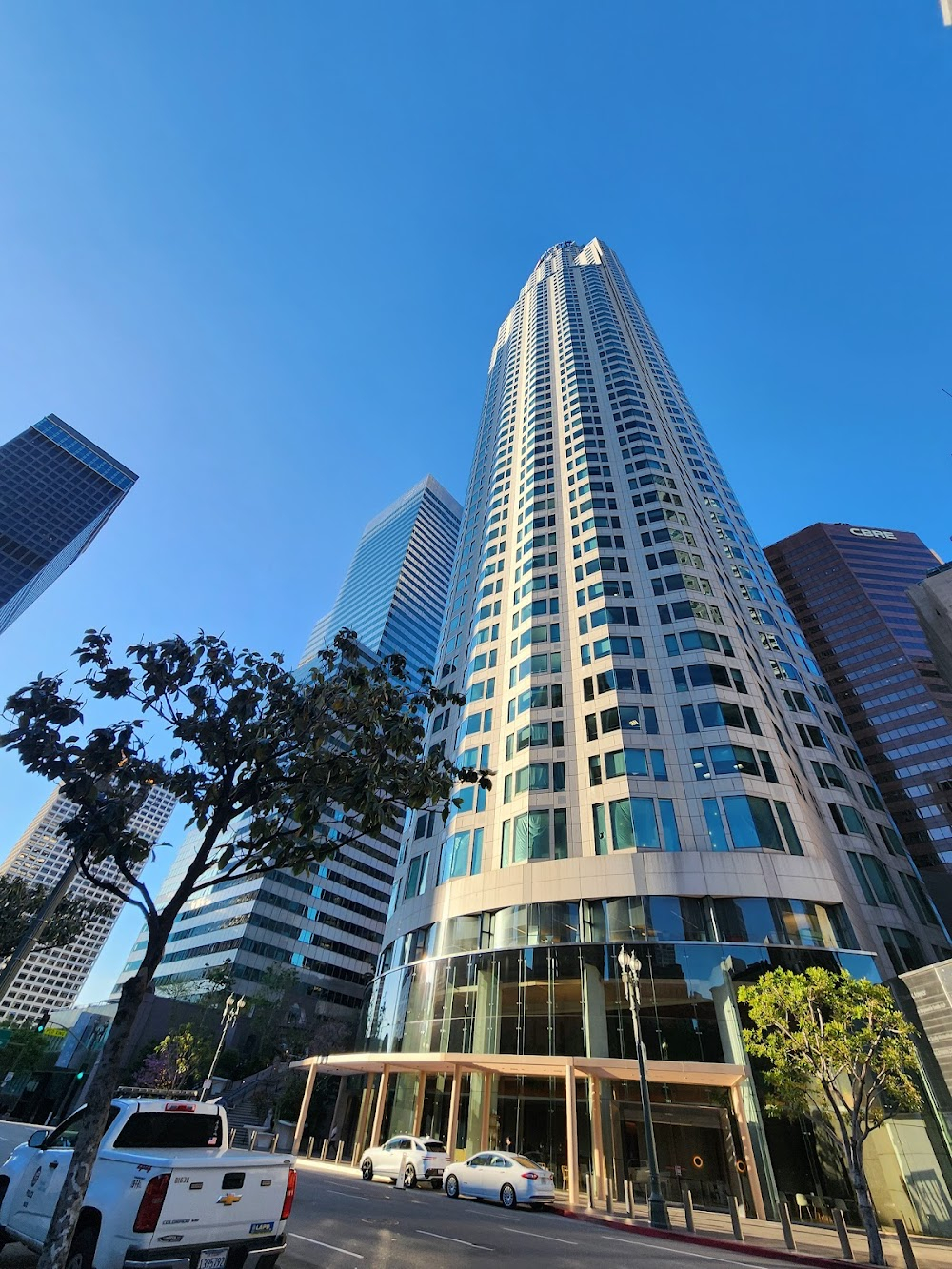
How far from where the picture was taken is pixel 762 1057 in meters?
24.6

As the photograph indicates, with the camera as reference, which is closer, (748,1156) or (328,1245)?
(328,1245)

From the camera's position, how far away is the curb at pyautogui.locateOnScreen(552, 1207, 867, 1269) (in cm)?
1359

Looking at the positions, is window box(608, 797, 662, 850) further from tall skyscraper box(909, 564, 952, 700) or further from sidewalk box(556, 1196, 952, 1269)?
tall skyscraper box(909, 564, 952, 700)

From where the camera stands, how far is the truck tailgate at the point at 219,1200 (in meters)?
6.50

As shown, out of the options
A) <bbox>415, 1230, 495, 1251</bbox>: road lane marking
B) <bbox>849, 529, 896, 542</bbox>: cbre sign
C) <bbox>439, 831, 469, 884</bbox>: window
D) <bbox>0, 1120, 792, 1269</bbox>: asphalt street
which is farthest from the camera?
<bbox>849, 529, 896, 542</bbox>: cbre sign

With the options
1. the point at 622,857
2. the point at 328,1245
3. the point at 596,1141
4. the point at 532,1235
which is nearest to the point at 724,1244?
the point at 532,1235

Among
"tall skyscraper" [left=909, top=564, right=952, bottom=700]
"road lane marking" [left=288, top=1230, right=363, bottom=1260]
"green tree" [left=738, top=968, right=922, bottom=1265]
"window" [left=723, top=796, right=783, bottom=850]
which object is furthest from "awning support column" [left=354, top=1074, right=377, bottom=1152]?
"tall skyscraper" [left=909, top=564, right=952, bottom=700]

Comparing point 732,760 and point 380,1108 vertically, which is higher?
point 732,760

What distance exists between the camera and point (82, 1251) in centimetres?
678

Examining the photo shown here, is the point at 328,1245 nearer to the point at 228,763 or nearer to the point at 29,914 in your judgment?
the point at 228,763

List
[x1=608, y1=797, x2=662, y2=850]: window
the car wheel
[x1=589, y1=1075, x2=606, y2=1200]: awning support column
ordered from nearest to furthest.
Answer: the car wheel → [x1=589, y1=1075, x2=606, y2=1200]: awning support column → [x1=608, y1=797, x2=662, y2=850]: window

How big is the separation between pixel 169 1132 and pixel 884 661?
395 ft

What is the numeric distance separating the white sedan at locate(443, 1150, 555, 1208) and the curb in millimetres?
1031

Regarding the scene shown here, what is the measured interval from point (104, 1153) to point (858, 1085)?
18899 millimetres
